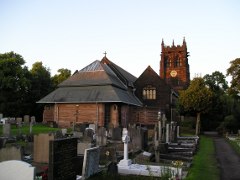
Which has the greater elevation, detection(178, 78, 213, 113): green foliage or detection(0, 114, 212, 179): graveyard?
detection(178, 78, 213, 113): green foliage

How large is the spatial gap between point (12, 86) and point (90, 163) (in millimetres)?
43737

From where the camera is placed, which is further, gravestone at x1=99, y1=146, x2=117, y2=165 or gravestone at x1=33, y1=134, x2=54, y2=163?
gravestone at x1=99, y1=146, x2=117, y2=165

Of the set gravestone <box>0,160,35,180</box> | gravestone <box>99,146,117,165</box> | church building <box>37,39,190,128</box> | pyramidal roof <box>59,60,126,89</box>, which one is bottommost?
gravestone <box>99,146,117,165</box>

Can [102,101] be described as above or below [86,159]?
above

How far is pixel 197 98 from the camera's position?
41.8 meters

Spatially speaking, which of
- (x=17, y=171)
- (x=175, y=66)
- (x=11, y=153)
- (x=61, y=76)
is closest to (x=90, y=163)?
(x=11, y=153)

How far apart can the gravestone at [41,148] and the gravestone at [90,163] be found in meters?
1.83

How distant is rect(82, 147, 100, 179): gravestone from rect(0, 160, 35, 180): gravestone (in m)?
3.25

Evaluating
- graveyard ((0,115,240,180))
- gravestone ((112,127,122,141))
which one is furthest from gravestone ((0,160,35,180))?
gravestone ((112,127,122,141))

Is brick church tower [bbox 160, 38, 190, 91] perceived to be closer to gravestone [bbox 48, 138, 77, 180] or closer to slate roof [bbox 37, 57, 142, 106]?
slate roof [bbox 37, 57, 142, 106]

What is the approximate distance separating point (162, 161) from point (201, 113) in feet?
96.1

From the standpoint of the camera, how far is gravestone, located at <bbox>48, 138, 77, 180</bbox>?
8719 mm

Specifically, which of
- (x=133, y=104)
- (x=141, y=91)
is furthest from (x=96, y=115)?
(x=141, y=91)

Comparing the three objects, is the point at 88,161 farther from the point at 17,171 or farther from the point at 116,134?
the point at 116,134
